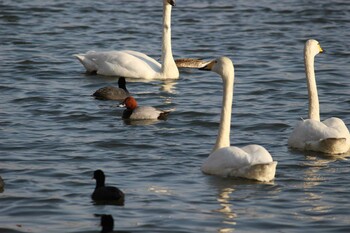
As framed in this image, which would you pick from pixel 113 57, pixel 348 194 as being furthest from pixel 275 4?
pixel 348 194

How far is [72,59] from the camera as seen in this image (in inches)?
874

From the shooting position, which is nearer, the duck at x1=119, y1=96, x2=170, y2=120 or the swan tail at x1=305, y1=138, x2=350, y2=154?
the swan tail at x1=305, y1=138, x2=350, y2=154

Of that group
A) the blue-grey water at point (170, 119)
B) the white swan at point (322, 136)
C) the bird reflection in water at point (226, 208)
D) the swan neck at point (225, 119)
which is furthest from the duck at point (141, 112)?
the bird reflection in water at point (226, 208)

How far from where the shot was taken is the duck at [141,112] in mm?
15719

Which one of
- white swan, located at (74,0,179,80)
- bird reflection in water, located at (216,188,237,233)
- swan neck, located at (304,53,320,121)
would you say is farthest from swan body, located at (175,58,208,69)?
bird reflection in water, located at (216,188,237,233)

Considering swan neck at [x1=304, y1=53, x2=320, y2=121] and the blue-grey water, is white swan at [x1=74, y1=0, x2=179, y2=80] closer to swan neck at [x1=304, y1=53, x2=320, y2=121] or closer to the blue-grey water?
the blue-grey water

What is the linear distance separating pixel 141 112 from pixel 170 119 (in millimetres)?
609

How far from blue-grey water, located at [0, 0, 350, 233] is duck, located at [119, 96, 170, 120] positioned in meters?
0.18

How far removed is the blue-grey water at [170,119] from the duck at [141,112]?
185 mm

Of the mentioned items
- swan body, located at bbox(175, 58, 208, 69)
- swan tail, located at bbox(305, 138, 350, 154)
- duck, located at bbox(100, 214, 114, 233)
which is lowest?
duck, located at bbox(100, 214, 114, 233)

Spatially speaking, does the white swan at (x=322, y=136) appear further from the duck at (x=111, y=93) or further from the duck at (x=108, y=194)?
the duck at (x=111, y=93)

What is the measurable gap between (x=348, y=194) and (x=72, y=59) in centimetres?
1148

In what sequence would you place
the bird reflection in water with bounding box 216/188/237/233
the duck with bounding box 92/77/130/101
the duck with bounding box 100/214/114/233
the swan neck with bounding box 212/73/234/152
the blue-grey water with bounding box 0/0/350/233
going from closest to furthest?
the duck with bounding box 100/214/114/233, the bird reflection in water with bounding box 216/188/237/233, the blue-grey water with bounding box 0/0/350/233, the swan neck with bounding box 212/73/234/152, the duck with bounding box 92/77/130/101

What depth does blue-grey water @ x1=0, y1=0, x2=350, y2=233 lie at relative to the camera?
10781 mm
